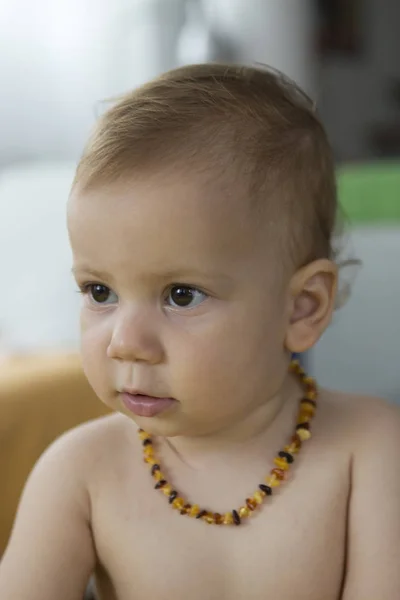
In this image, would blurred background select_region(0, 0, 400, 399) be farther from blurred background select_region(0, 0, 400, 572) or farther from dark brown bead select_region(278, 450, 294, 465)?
dark brown bead select_region(278, 450, 294, 465)

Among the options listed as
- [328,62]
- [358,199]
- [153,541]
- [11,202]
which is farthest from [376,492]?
[328,62]

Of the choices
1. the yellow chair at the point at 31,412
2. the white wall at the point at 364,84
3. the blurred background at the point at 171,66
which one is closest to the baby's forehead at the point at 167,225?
the yellow chair at the point at 31,412

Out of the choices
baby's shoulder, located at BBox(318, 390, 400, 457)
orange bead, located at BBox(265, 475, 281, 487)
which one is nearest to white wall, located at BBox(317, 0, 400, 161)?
baby's shoulder, located at BBox(318, 390, 400, 457)

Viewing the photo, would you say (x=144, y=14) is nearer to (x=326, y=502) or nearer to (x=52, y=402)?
(x=52, y=402)

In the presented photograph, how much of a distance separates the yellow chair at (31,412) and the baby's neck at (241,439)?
0.29 m

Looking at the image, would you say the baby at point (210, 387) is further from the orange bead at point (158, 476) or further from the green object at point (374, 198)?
the green object at point (374, 198)

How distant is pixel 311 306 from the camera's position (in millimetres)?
755

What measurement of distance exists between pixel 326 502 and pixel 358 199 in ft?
2.53

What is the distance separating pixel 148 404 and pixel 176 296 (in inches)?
3.6

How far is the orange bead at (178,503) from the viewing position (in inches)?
29.8

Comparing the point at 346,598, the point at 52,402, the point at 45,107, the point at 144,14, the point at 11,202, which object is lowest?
the point at 346,598

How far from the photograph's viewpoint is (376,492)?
75 centimetres

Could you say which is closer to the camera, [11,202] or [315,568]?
[315,568]

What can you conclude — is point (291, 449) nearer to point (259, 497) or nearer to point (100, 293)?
point (259, 497)
